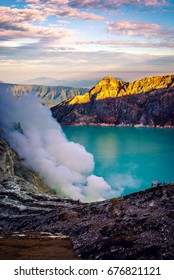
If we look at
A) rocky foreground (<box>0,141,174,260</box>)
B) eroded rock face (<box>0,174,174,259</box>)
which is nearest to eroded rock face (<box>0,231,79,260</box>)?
rocky foreground (<box>0,141,174,260</box>)

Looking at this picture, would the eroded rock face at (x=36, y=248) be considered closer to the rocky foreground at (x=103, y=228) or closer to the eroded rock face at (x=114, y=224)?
the rocky foreground at (x=103, y=228)

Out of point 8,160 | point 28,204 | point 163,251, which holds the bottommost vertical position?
point 163,251

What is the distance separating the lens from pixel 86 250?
4472cm

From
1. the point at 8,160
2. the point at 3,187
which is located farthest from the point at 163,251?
the point at 8,160

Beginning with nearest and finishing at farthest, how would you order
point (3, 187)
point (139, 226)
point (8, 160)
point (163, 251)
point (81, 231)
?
1. point (163, 251)
2. point (139, 226)
3. point (81, 231)
4. point (3, 187)
5. point (8, 160)

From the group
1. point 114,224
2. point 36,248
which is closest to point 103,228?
point 114,224

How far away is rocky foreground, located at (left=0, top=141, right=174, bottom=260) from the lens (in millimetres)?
41406

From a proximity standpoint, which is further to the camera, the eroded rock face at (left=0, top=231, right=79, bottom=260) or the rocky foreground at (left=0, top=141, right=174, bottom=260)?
the rocky foreground at (left=0, top=141, right=174, bottom=260)

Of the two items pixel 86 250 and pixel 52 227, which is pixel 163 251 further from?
pixel 52 227

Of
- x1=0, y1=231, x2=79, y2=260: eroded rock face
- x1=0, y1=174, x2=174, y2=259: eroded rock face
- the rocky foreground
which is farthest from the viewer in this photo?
x1=0, y1=174, x2=174, y2=259: eroded rock face

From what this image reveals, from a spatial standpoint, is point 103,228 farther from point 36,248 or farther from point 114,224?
point 36,248

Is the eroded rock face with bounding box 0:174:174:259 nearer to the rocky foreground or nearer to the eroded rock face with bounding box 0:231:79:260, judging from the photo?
the rocky foreground
